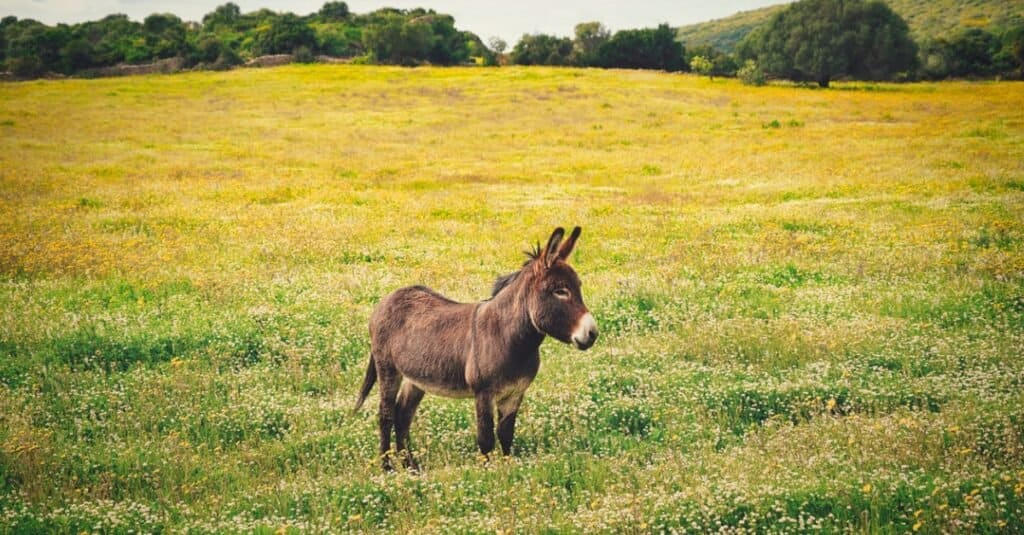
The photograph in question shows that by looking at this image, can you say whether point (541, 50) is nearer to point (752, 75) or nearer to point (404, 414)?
point (752, 75)

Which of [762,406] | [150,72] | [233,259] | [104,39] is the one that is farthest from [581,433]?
[104,39]

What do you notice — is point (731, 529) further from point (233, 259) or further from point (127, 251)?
point (127, 251)

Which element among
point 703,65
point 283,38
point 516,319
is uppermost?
point 283,38

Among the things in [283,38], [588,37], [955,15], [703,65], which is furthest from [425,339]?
[955,15]

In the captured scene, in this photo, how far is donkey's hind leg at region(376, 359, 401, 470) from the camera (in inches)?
309

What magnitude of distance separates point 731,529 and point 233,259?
14535 mm

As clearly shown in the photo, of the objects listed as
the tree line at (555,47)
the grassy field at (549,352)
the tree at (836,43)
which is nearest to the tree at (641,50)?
the tree line at (555,47)

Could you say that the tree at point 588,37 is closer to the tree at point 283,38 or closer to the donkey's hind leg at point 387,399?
the tree at point 283,38

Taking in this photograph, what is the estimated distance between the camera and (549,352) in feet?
37.2

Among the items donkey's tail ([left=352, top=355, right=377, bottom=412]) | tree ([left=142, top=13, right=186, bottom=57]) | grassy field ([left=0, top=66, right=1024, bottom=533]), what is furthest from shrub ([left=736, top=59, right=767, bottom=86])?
donkey's tail ([left=352, top=355, right=377, bottom=412])

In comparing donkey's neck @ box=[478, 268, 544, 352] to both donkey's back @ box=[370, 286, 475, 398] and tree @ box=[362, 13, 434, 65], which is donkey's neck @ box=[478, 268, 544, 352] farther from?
tree @ box=[362, 13, 434, 65]

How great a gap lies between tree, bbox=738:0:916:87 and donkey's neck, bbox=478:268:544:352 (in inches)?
3179

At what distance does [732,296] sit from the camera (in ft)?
45.4

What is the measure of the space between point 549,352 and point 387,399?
13.1 feet
